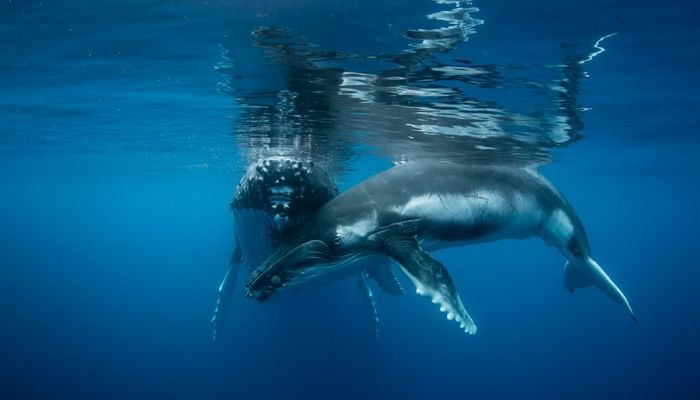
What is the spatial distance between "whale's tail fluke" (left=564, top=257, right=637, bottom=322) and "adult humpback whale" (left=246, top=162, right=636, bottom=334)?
0.10 feet

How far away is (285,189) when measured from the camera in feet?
21.7

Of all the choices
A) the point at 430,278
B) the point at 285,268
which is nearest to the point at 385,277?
the point at 430,278

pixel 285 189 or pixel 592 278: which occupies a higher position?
pixel 285 189

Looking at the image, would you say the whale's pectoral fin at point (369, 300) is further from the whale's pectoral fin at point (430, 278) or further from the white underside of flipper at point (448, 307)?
the white underside of flipper at point (448, 307)

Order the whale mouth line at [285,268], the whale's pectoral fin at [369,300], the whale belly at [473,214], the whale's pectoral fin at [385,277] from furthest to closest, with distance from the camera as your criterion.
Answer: the whale's pectoral fin at [369,300]
the whale's pectoral fin at [385,277]
the whale belly at [473,214]
the whale mouth line at [285,268]

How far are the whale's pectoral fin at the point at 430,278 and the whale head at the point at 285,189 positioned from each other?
1628 millimetres

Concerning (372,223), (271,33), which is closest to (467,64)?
(271,33)

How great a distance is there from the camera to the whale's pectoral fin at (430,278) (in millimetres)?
4867

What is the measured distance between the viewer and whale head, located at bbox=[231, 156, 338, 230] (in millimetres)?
6598

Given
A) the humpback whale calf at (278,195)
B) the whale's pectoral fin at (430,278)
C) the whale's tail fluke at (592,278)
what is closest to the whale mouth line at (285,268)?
the whale's pectoral fin at (430,278)

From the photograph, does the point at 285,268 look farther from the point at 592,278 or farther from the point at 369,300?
the point at 369,300

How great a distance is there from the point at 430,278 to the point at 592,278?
7.03 metres

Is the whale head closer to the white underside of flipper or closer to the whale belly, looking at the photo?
the whale belly

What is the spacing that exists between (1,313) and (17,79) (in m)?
40.4
